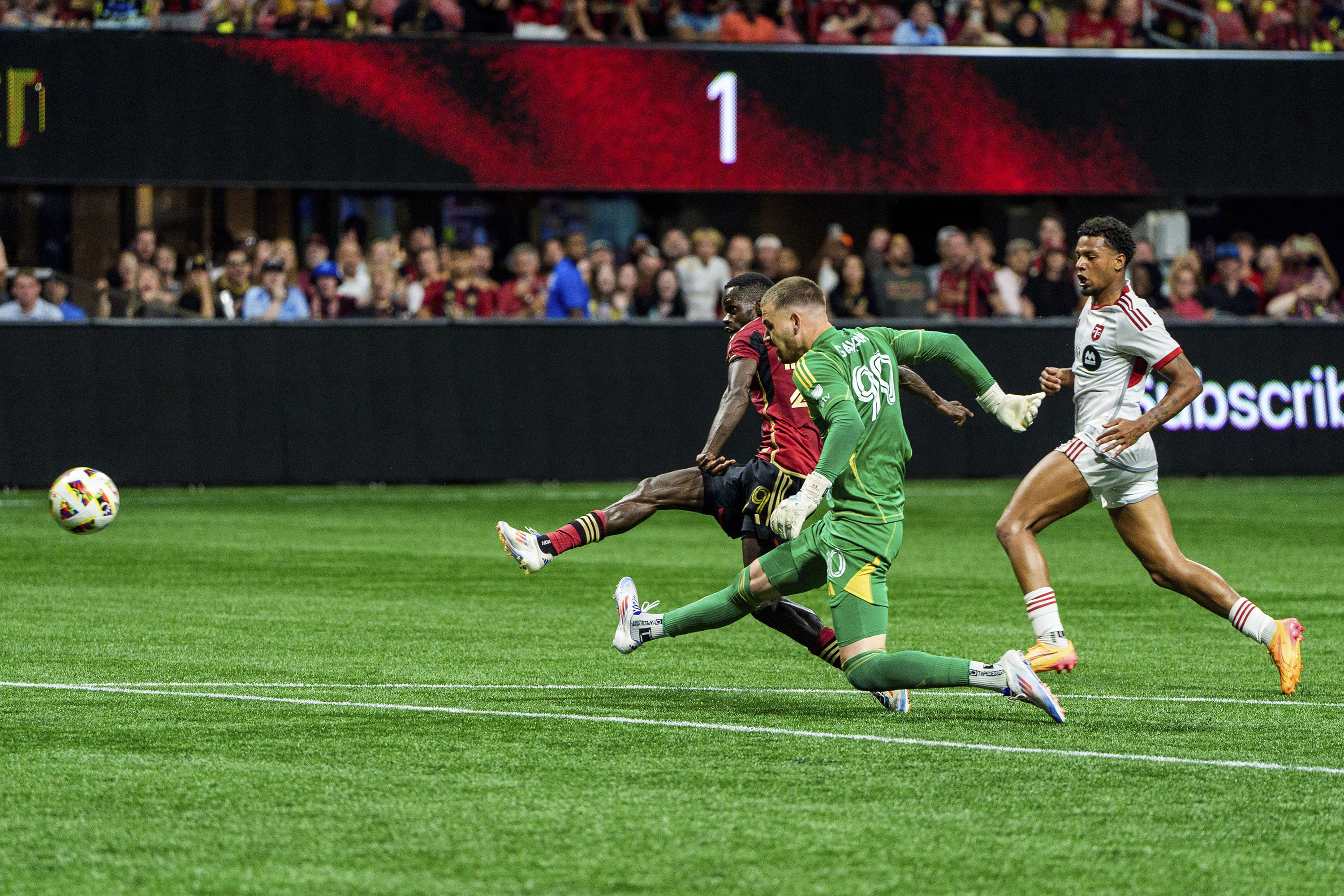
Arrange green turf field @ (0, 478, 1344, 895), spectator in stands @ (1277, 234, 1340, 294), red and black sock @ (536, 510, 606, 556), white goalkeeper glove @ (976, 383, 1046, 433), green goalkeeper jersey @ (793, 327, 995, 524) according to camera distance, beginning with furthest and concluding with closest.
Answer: spectator in stands @ (1277, 234, 1340, 294)
red and black sock @ (536, 510, 606, 556)
white goalkeeper glove @ (976, 383, 1046, 433)
green goalkeeper jersey @ (793, 327, 995, 524)
green turf field @ (0, 478, 1344, 895)

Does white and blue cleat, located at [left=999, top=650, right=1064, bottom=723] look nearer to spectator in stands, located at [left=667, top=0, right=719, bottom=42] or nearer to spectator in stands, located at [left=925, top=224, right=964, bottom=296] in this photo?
spectator in stands, located at [left=925, top=224, right=964, bottom=296]

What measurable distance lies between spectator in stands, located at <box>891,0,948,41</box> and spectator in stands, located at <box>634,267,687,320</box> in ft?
15.8

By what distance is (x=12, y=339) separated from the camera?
19.8 m

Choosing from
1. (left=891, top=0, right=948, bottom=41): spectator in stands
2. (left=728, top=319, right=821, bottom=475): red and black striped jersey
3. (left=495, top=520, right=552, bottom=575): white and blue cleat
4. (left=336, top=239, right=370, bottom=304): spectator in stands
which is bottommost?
(left=495, top=520, right=552, bottom=575): white and blue cleat

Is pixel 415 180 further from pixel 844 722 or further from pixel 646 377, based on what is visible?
pixel 844 722

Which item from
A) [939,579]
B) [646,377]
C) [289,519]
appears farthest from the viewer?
[646,377]

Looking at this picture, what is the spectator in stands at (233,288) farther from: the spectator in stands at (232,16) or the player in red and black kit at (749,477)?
the player in red and black kit at (749,477)

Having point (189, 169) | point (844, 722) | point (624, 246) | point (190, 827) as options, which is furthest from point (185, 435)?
point (190, 827)

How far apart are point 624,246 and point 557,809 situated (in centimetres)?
1966

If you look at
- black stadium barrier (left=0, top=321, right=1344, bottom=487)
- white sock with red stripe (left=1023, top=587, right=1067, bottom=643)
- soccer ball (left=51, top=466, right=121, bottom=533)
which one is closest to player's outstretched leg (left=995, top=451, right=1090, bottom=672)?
white sock with red stripe (left=1023, top=587, right=1067, bottom=643)

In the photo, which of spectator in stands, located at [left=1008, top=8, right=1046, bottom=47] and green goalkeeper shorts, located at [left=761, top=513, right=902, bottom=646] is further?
spectator in stands, located at [left=1008, top=8, right=1046, bottom=47]

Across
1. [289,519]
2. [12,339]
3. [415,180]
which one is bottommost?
[289,519]

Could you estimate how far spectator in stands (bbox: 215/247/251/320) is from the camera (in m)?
20.6

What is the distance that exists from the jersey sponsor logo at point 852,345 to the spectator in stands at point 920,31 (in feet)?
56.6
